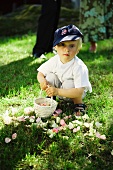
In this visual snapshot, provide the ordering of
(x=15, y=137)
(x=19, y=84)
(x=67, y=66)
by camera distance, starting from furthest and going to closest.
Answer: (x=19, y=84)
(x=67, y=66)
(x=15, y=137)

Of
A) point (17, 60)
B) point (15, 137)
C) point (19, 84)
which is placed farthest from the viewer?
point (17, 60)

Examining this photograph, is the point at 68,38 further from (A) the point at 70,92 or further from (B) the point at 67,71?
(A) the point at 70,92

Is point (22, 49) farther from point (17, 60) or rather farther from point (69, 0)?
A: point (69, 0)

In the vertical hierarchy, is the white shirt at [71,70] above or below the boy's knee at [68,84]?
above

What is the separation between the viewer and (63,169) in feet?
7.07

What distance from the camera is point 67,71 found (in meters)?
2.94

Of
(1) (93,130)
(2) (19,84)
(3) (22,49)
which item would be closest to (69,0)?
(3) (22,49)

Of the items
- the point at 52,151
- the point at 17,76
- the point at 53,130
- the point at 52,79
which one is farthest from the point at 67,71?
the point at 17,76

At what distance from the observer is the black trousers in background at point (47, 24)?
4.84 metres

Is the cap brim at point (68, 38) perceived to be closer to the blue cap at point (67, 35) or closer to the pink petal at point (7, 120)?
the blue cap at point (67, 35)

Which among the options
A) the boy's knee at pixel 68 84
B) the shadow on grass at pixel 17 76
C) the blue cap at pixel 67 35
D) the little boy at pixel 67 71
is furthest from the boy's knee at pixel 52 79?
the shadow on grass at pixel 17 76

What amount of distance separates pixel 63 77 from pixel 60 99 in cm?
33

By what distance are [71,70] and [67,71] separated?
40 millimetres

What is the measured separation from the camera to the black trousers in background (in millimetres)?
4837
